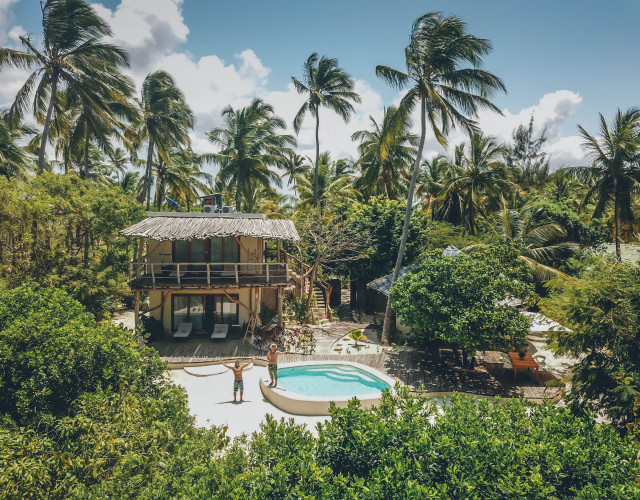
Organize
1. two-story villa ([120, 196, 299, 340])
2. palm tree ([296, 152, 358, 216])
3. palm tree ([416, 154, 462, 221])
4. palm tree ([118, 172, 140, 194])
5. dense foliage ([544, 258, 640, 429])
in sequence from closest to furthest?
1. dense foliage ([544, 258, 640, 429])
2. two-story villa ([120, 196, 299, 340])
3. palm tree ([416, 154, 462, 221])
4. palm tree ([296, 152, 358, 216])
5. palm tree ([118, 172, 140, 194])

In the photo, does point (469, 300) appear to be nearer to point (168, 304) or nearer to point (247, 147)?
point (168, 304)

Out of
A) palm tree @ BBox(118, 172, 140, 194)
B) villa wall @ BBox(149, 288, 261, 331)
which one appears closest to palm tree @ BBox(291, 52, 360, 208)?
villa wall @ BBox(149, 288, 261, 331)

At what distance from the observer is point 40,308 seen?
7387 mm

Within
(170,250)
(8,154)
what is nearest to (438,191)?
(170,250)

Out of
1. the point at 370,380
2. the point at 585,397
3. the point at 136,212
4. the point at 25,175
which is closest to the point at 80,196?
the point at 25,175

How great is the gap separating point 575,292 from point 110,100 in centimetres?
2303

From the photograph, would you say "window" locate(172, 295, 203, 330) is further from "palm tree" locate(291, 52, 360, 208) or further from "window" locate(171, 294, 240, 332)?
"palm tree" locate(291, 52, 360, 208)

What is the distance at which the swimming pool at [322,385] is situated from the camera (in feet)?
34.2

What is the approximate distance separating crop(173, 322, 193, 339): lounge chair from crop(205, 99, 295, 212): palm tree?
10.3 m

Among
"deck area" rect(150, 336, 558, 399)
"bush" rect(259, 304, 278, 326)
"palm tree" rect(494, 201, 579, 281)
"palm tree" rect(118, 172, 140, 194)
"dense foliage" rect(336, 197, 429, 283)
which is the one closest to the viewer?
"deck area" rect(150, 336, 558, 399)

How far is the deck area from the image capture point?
11615 mm

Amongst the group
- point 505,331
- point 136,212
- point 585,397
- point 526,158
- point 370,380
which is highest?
point 526,158

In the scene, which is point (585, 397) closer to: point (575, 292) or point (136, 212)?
point (575, 292)

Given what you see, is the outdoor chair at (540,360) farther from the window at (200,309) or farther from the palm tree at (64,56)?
the palm tree at (64,56)
